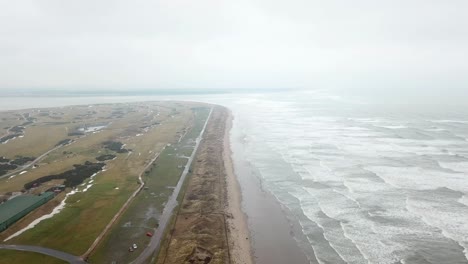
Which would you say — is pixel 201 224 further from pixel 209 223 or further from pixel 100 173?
pixel 100 173

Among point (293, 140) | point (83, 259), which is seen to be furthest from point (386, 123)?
point (83, 259)

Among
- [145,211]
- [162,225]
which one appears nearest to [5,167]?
[145,211]

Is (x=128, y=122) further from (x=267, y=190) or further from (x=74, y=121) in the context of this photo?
(x=267, y=190)

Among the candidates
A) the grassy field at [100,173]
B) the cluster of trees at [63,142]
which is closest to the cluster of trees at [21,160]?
the grassy field at [100,173]

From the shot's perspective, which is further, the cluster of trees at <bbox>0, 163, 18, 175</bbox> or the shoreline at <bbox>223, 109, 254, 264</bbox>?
the cluster of trees at <bbox>0, 163, 18, 175</bbox>

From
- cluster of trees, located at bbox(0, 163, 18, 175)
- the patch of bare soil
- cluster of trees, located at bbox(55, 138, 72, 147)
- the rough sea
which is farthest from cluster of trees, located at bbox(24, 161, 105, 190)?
the rough sea

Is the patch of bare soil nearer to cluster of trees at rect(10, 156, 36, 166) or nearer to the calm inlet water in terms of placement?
the calm inlet water

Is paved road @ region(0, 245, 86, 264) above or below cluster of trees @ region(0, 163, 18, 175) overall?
below
